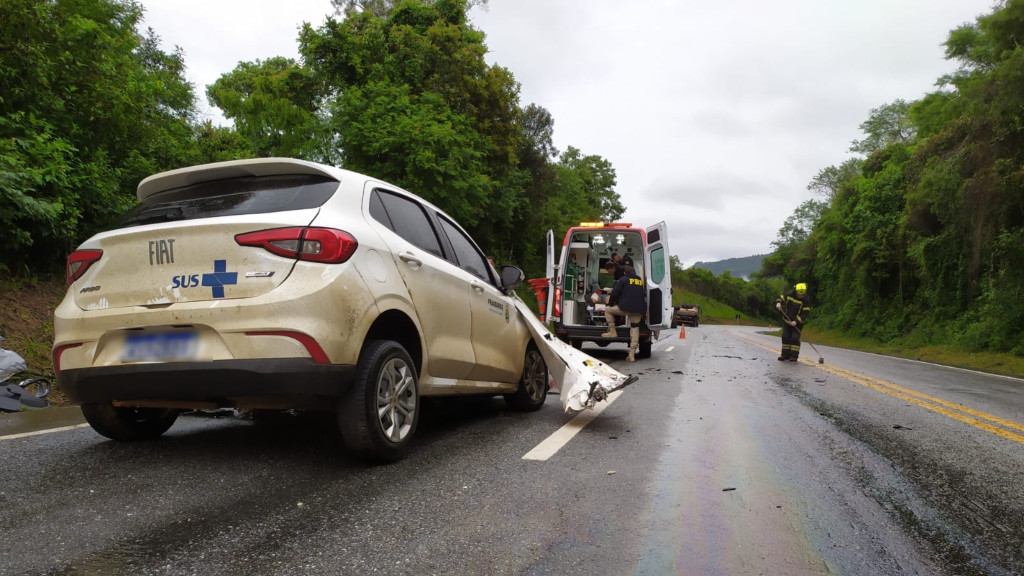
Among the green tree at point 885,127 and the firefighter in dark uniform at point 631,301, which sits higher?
the green tree at point 885,127

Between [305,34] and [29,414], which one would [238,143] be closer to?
[305,34]

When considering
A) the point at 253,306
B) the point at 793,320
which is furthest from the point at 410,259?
the point at 793,320

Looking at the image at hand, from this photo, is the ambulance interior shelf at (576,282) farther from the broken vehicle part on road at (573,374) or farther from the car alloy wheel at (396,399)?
the car alloy wheel at (396,399)

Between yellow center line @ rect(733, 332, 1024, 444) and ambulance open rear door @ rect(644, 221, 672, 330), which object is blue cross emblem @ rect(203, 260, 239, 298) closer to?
yellow center line @ rect(733, 332, 1024, 444)

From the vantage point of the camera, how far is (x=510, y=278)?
552 centimetres

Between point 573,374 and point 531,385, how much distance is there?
0.70 metres

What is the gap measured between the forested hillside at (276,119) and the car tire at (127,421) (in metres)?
4.88

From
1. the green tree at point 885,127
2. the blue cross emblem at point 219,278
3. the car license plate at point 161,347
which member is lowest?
the car license plate at point 161,347

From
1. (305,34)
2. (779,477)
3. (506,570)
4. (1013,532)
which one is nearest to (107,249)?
(506,570)

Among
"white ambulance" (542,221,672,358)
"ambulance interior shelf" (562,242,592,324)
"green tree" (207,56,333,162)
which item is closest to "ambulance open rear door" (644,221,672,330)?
"white ambulance" (542,221,672,358)

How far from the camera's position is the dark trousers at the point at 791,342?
42.0 feet

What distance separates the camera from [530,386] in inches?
235

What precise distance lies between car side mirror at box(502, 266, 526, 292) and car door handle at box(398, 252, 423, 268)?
1512mm

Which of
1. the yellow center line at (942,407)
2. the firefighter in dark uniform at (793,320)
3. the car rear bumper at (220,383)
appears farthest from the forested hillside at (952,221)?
the car rear bumper at (220,383)
